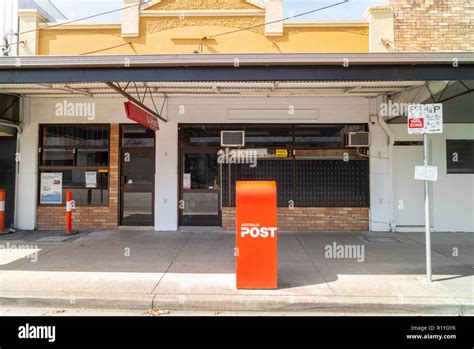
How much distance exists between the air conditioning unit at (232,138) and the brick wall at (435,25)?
5157 millimetres

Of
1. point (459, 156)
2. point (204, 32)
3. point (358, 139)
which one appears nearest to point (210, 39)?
point (204, 32)

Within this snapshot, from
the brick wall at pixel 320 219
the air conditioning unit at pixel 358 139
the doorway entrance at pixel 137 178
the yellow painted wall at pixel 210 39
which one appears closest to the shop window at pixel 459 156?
the air conditioning unit at pixel 358 139

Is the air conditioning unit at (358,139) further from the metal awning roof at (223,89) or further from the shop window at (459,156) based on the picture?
the shop window at (459,156)

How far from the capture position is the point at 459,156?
8.77m

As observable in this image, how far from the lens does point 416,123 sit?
16.9 ft

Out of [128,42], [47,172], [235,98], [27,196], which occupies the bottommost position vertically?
[27,196]

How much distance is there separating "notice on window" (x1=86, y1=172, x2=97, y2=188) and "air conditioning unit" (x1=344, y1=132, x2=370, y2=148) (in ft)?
24.9

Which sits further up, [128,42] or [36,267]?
[128,42]

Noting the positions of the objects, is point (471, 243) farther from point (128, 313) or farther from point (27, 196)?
point (27, 196)

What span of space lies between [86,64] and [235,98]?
14.2 ft

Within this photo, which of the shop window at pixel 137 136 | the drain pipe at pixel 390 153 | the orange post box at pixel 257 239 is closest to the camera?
the orange post box at pixel 257 239

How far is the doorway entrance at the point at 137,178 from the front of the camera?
29.6 ft

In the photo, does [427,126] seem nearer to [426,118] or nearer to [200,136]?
[426,118]
